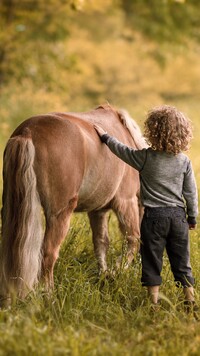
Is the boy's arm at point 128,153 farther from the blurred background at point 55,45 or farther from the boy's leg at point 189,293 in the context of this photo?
the blurred background at point 55,45

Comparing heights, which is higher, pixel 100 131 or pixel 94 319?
pixel 100 131

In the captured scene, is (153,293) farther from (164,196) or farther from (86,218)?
(86,218)

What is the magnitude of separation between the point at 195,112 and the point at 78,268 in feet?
43.4

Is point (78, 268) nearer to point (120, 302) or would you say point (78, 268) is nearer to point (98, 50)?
point (120, 302)

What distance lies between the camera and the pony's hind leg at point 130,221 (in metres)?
5.27

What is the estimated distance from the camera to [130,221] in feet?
17.5

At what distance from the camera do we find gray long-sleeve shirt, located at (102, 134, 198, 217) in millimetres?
4293

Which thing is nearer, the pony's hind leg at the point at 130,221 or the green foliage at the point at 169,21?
the pony's hind leg at the point at 130,221

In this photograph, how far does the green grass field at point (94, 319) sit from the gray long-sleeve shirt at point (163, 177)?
62cm

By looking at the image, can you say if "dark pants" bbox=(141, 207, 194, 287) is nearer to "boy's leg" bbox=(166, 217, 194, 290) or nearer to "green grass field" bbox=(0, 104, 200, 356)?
"boy's leg" bbox=(166, 217, 194, 290)

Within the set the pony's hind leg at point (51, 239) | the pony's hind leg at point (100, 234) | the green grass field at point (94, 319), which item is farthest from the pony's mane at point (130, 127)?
the pony's hind leg at point (51, 239)

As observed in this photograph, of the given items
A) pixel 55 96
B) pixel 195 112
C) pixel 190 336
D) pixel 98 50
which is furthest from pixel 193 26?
pixel 190 336

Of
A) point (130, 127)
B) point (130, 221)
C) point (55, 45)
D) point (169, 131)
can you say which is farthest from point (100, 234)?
point (55, 45)

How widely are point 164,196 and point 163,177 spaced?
130mm
